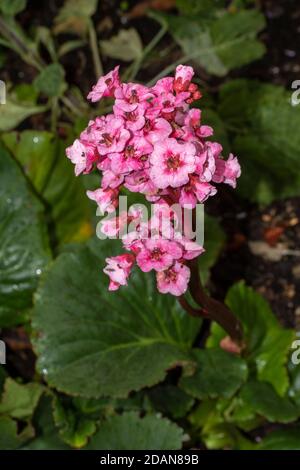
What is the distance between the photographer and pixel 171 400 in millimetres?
1547

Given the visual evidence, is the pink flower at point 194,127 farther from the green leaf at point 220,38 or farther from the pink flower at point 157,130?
the green leaf at point 220,38

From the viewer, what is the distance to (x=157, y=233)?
3.12 ft

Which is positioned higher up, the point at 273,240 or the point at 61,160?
the point at 61,160

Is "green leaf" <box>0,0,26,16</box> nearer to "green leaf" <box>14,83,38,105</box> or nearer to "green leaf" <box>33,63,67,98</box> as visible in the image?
"green leaf" <box>33,63,67,98</box>

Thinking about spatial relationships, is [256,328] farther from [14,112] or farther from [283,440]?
[14,112]

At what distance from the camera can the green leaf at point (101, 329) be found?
1.38 metres

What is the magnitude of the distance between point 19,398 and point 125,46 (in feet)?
3.76

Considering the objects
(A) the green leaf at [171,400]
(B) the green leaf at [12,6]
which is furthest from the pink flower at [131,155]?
(B) the green leaf at [12,6]

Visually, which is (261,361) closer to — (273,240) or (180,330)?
(180,330)

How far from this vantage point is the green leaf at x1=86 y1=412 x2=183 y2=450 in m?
1.42

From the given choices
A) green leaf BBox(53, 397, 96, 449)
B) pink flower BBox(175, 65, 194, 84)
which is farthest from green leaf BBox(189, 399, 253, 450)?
pink flower BBox(175, 65, 194, 84)
